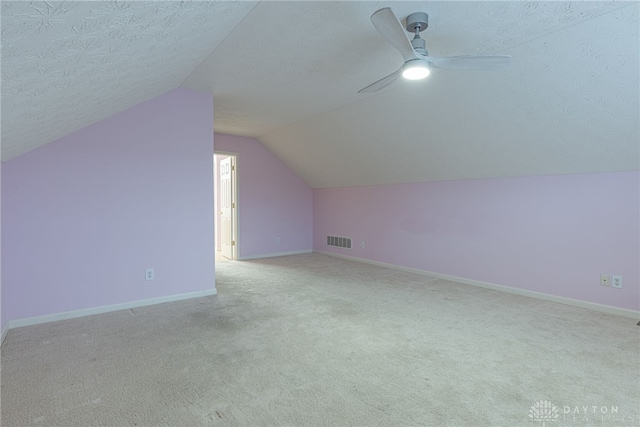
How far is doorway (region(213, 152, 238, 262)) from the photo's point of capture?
610cm

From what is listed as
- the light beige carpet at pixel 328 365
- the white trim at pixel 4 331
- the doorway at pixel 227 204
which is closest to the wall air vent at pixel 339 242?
the doorway at pixel 227 204

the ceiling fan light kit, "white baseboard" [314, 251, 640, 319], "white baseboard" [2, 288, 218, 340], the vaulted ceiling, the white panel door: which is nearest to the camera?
the vaulted ceiling

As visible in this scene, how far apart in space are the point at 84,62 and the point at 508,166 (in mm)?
4023

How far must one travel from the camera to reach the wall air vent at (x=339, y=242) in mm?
6276

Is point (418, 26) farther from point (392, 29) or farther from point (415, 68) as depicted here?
point (392, 29)

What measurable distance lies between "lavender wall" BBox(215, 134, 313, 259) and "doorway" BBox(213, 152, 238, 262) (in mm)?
94

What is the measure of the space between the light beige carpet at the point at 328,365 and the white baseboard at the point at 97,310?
120 mm

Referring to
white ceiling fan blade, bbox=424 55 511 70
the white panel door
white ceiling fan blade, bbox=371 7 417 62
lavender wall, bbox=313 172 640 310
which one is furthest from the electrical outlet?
the white panel door

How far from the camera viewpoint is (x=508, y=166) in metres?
3.79

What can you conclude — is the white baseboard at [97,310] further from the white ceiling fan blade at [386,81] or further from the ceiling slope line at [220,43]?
the white ceiling fan blade at [386,81]

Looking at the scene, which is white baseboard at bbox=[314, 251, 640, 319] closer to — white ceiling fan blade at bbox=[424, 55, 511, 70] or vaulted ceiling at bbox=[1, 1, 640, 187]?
vaulted ceiling at bbox=[1, 1, 640, 187]

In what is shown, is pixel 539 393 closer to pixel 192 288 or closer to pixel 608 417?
pixel 608 417

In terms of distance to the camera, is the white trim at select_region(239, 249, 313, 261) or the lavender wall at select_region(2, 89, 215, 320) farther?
the white trim at select_region(239, 249, 313, 261)

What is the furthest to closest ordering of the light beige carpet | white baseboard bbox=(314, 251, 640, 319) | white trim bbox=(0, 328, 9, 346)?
white baseboard bbox=(314, 251, 640, 319) → white trim bbox=(0, 328, 9, 346) → the light beige carpet
